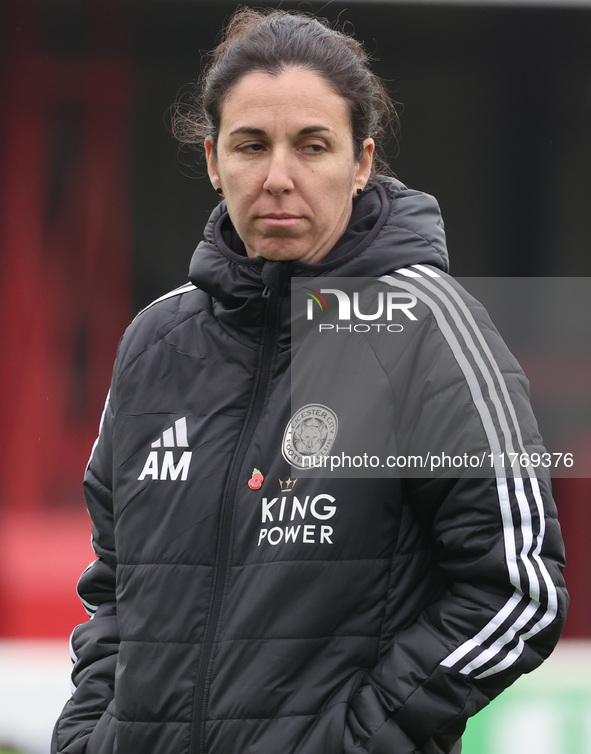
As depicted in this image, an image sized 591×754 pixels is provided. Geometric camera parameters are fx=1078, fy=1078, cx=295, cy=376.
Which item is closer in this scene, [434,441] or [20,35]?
[434,441]

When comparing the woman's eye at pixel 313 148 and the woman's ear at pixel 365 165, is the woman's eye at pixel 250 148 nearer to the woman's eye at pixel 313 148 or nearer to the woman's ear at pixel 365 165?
the woman's eye at pixel 313 148

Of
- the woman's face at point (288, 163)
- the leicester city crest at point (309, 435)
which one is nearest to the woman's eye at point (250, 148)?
the woman's face at point (288, 163)

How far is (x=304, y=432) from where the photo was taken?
4.71 feet

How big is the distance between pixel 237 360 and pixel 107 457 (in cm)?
29

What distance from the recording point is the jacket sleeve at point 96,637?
1620mm

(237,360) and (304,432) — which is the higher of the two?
(237,360)

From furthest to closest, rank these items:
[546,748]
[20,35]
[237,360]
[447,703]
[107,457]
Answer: [20,35]
[546,748]
[107,457]
[237,360]
[447,703]

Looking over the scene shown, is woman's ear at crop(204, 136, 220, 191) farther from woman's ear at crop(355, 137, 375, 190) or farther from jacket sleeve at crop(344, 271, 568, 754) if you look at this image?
jacket sleeve at crop(344, 271, 568, 754)

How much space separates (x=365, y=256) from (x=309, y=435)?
0.89 ft

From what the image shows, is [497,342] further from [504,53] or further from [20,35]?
[20,35]

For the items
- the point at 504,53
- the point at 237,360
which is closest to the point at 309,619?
the point at 237,360

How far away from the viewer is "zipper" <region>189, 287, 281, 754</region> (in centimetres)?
138

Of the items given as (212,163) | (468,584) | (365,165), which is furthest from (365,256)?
(468,584)

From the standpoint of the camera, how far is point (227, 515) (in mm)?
1440
